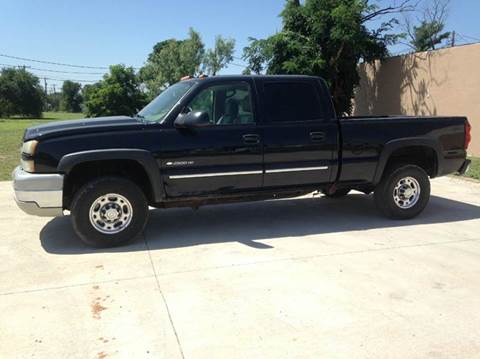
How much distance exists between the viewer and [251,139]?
5.70 m

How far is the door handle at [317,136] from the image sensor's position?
19.6ft

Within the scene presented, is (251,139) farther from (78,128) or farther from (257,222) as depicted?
(78,128)

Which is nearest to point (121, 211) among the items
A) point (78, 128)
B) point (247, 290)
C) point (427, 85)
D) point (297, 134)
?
point (78, 128)

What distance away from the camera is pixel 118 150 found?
5.16m

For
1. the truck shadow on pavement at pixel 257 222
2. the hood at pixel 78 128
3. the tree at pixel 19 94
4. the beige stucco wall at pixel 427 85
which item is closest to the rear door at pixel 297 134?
the truck shadow on pavement at pixel 257 222

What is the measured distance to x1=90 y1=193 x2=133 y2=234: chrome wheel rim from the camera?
5316 mm

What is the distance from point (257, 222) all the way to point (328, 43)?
11.1m

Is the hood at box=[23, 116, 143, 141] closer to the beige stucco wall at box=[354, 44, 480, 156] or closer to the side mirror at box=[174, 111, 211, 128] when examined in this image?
the side mirror at box=[174, 111, 211, 128]

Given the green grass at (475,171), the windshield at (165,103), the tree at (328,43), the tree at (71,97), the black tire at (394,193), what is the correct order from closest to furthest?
the windshield at (165,103) → the black tire at (394,193) → the green grass at (475,171) → the tree at (328,43) → the tree at (71,97)

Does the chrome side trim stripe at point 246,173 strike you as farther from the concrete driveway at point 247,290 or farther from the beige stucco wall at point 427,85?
the beige stucco wall at point 427,85

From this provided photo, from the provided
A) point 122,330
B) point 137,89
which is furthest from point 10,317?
point 137,89

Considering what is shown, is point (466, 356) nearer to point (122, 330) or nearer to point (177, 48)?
point (122, 330)

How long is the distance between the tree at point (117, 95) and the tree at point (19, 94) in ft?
165

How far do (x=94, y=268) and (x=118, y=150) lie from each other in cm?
126
